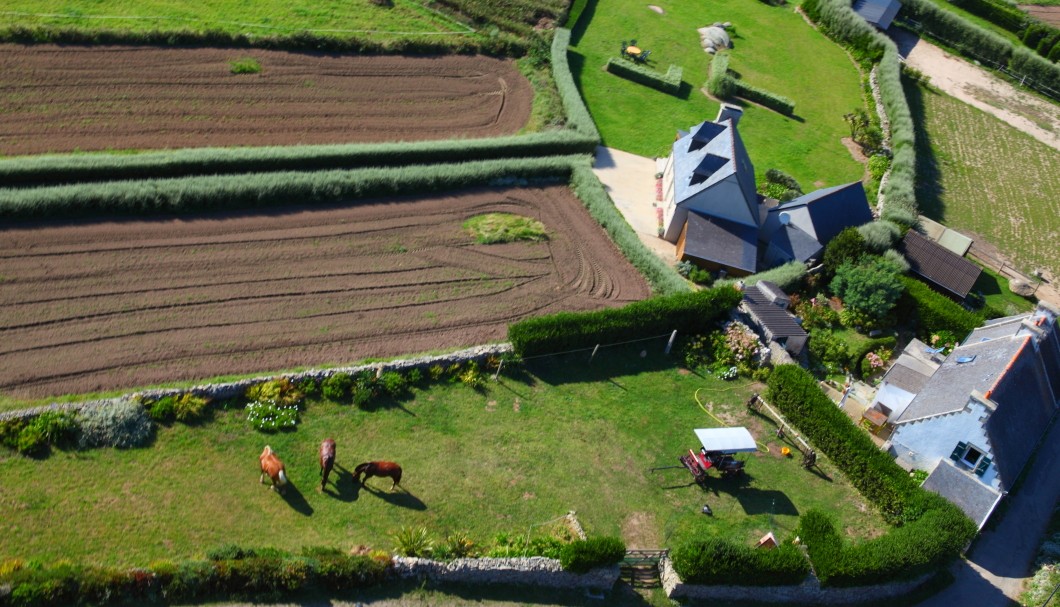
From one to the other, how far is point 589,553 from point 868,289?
2406cm

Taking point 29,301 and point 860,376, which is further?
point 860,376

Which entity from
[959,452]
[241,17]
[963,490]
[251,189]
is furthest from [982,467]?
[241,17]

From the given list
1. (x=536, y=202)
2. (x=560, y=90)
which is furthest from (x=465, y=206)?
(x=560, y=90)

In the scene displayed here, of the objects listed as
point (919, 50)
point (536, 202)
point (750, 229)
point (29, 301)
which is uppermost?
point (919, 50)

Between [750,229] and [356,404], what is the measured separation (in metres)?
24.7

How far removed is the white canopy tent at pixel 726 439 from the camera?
31.3 metres

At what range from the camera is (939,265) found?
44781 mm

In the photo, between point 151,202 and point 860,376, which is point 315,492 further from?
point 860,376

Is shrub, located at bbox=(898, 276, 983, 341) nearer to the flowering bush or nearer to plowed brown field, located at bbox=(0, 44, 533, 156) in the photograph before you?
plowed brown field, located at bbox=(0, 44, 533, 156)

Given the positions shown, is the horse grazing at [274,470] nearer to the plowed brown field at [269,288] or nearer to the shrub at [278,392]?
the shrub at [278,392]

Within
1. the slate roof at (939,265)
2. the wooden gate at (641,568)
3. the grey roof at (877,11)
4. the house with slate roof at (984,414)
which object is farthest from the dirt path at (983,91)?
the wooden gate at (641,568)

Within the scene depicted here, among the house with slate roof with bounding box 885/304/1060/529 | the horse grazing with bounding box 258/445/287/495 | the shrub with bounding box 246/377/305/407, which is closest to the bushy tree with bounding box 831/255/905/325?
the house with slate roof with bounding box 885/304/1060/529

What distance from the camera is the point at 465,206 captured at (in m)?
43.4

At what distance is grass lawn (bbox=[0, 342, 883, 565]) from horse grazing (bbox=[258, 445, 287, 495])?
21.4 inches
